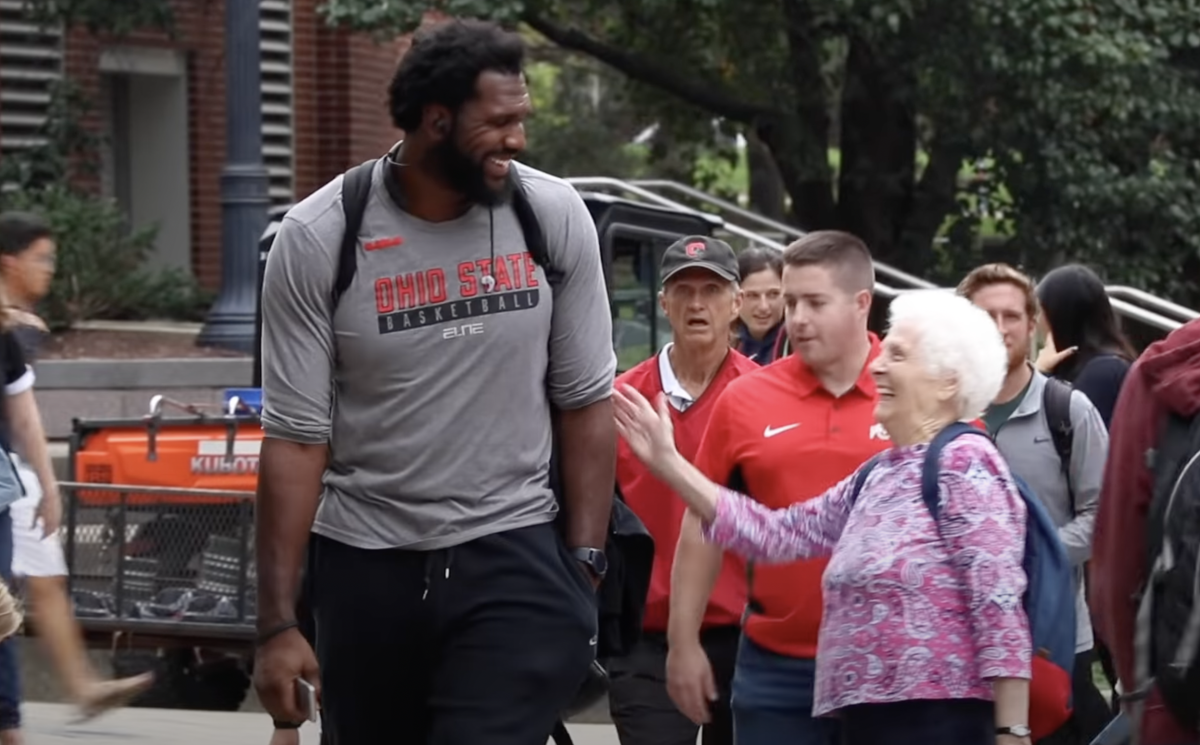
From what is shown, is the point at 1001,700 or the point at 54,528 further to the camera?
the point at 54,528

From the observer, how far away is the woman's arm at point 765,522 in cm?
475

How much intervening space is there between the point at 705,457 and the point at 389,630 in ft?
4.22

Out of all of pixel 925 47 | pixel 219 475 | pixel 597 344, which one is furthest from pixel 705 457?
pixel 925 47

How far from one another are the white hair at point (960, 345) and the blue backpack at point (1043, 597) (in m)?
0.08

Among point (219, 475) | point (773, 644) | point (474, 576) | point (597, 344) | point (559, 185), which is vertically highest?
point (559, 185)

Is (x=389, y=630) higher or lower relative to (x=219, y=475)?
higher

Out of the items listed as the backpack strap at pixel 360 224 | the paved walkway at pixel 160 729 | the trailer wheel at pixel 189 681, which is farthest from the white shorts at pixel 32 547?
the backpack strap at pixel 360 224

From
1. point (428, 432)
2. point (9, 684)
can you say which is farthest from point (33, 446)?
point (428, 432)

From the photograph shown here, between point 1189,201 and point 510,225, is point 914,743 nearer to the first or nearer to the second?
point 510,225

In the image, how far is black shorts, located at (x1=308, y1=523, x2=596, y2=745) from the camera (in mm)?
4309

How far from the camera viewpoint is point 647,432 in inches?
183

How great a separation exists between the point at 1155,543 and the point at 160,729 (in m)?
6.03

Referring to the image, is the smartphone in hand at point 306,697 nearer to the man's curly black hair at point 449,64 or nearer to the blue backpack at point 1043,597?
the man's curly black hair at point 449,64

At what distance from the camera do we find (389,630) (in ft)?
14.3
